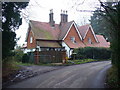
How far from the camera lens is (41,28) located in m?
30.3

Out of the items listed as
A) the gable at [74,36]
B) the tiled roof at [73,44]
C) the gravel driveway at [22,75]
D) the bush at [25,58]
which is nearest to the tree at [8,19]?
the gravel driveway at [22,75]

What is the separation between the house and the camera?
2823cm

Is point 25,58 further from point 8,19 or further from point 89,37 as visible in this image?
point 89,37

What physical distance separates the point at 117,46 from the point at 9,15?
27.0ft

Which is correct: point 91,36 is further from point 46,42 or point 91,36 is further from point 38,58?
point 38,58

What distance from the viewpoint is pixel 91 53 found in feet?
84.8

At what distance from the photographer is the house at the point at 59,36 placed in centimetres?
2823

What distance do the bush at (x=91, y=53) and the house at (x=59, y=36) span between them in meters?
2.45

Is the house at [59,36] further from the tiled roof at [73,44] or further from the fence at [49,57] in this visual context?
the fence at [49,57]

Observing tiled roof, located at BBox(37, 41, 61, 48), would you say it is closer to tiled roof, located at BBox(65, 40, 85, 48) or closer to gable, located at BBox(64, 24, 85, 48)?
gable, located at BBox(64, 24, 85, 48)

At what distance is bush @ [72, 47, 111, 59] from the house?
2.45 m

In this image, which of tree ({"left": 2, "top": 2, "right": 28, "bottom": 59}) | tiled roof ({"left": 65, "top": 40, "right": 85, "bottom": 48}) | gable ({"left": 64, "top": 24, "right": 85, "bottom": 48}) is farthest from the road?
gable ({"left": 64, "top": 24, "right": 85, "bottom": 48})

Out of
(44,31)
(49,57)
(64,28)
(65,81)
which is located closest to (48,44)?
(44,31)

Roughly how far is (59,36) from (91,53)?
8156 millimetres
